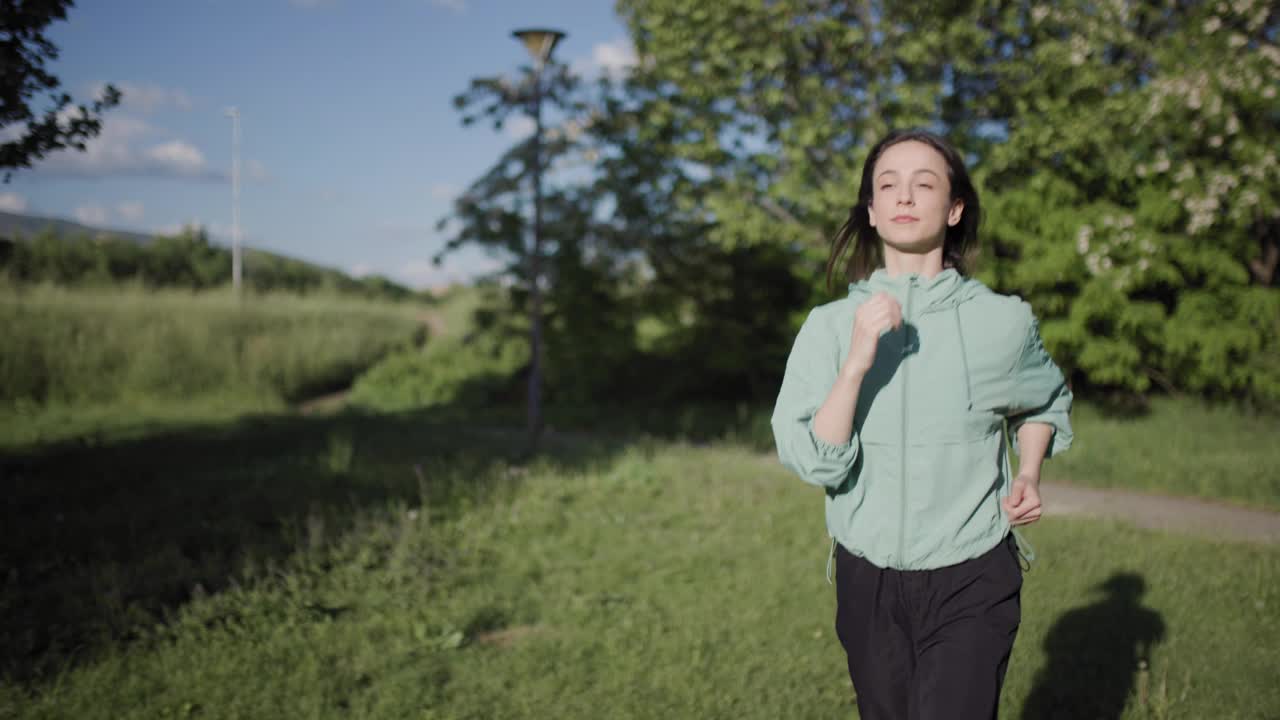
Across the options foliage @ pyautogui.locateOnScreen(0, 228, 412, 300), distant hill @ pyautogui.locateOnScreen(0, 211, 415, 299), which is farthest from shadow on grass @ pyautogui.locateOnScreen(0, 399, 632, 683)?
foliage @ pyautogui.locateOnScreen(0, 228, 412, 300)

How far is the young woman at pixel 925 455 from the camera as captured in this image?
226cm

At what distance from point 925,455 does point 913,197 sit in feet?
2.11

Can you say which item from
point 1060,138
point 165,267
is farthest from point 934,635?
point 165,267

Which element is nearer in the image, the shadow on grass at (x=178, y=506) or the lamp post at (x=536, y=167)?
the shadow on grass at (x=178, y=506)

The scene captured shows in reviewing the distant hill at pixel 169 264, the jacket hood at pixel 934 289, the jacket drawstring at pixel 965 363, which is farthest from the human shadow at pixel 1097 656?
the distant hill at pixel 169 264

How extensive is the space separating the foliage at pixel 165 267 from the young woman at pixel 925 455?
16.0 m

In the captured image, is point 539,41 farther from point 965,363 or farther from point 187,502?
point 965,363

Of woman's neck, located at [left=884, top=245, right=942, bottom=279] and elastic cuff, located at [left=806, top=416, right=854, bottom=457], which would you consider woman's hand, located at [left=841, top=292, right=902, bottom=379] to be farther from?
woman's neck, located at [left=884, top=245, right=942, bottom=279]

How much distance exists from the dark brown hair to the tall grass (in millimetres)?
17736

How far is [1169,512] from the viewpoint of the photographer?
882cm

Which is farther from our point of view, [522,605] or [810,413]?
[522,605]

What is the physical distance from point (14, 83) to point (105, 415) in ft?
36.2

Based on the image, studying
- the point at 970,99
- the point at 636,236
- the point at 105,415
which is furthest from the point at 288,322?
the point at 970,99

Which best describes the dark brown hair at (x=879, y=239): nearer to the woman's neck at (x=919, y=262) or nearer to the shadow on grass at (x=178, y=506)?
the woman's neck at (x=919, y=262)
